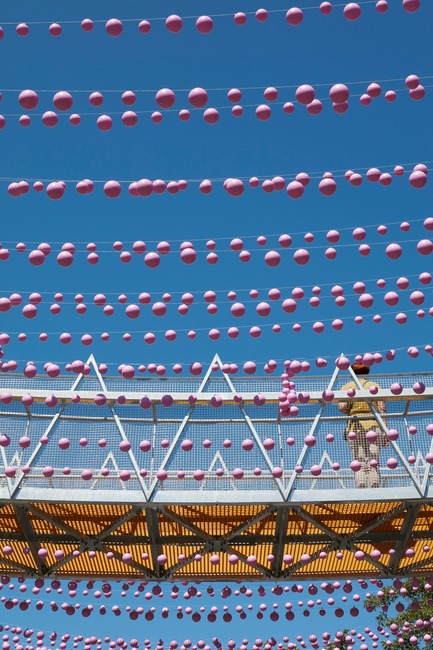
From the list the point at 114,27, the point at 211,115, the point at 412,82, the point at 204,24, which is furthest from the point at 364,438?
the point at 114,27

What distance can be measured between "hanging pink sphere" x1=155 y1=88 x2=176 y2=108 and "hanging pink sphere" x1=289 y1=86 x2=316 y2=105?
39.3 inches

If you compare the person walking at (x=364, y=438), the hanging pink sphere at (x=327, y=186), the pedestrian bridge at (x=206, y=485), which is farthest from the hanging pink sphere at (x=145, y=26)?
the person walking at (x=364, y=438)

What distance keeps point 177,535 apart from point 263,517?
5.35ft

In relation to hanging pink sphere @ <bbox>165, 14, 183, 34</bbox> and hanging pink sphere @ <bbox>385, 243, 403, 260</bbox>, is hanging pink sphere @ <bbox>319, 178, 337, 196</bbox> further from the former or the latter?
hanging pink sphere @ <bbox>165, 14, 183, 34</bbox>

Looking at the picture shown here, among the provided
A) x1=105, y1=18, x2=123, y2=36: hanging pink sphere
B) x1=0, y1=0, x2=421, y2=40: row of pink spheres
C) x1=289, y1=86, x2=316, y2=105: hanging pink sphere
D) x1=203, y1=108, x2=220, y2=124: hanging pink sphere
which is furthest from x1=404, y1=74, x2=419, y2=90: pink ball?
x1=105, y1=18, x2=123, y2=36: hanging pink sphere

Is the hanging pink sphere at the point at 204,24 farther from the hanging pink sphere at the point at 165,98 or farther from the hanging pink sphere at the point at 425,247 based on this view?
the hanging pink sphere at the point at 425,247

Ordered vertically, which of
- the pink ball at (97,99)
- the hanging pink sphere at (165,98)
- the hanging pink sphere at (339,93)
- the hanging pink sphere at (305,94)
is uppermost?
the pink ball at (97,99)

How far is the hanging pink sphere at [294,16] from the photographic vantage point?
6.26 m

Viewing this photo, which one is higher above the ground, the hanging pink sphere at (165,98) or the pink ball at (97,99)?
the pink ball at (97,99)

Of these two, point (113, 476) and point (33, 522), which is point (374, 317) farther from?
point (33, 522)

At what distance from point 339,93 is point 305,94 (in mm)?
267

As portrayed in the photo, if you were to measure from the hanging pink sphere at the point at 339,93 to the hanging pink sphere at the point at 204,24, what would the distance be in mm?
1074

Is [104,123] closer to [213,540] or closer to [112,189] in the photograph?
[112,189]

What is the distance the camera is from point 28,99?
6.48 m
